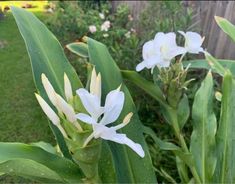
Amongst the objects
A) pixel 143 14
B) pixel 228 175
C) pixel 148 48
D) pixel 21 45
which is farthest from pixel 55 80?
pixel 143 14

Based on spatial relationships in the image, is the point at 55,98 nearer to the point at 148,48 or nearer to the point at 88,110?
the point at 88,110

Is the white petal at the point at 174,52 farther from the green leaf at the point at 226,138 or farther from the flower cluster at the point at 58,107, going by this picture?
the flower cluster at the point at 58,107

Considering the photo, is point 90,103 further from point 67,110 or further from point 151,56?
point 151,56

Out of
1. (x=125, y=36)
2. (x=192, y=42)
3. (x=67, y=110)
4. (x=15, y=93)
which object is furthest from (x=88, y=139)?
(x=125, y=36)

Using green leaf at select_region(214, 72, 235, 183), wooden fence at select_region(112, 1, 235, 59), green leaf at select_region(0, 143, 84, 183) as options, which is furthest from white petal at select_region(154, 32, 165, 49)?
wooden fence at select_region(112, 1, 235, 59)

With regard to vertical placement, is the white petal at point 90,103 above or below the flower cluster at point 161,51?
above

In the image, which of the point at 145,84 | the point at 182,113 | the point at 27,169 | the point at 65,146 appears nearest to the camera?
the point at 27,169

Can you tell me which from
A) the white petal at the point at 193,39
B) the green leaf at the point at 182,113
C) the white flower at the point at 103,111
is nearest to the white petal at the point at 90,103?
the white flower at the point at 103,111

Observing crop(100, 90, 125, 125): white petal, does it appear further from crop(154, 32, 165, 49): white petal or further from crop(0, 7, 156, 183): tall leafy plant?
crop(154, 32, 165, 49): white petal
